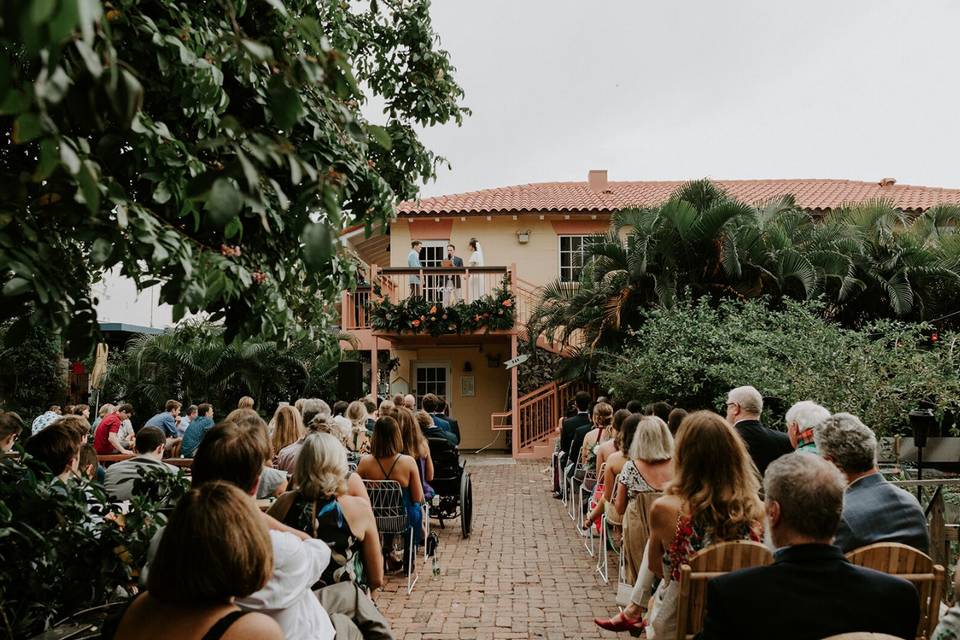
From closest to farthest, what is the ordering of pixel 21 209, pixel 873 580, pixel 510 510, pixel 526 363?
pixel 21 209 → pixel 873 580 → pixel 510 510 → pixel 526 363

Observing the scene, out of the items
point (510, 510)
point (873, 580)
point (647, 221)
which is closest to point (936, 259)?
point (647, 221)

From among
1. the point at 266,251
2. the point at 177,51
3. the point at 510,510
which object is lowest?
the point at 510,510

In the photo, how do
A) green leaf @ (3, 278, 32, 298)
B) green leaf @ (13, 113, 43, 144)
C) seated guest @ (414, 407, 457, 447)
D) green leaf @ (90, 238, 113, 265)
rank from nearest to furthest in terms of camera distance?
green leaf @ (13, 113, 43, 144) → green leaf @ (3, 278, 32, 298) → green leaf @ (90, 238, 113, 265) → seated guest @ (414, 407, 457, 447)

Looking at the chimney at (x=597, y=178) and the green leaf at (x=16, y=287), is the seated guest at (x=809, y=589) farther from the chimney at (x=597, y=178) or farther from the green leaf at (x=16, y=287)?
the chimney at (x=597, y=178)

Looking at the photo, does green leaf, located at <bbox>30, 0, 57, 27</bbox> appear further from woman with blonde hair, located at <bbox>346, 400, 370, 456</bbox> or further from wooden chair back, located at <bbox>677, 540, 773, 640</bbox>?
woman with blonde hair, located at <bbox>346, 400, 370, 456</bbox>

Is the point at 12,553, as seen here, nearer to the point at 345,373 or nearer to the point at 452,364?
the point at 345,373

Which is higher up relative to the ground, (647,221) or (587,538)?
(647,221)

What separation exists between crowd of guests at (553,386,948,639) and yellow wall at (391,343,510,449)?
597 inches

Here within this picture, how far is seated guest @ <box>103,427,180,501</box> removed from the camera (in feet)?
15.8

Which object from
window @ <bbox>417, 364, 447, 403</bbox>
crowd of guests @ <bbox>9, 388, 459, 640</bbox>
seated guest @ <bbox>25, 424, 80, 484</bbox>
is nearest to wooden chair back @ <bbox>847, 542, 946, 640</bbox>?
crowd of guests @ <bbox>9, 388, 459, 640</bbox>

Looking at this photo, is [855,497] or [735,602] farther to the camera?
[855,497]

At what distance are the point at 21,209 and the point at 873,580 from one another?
2.85 m

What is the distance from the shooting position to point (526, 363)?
20266 mm

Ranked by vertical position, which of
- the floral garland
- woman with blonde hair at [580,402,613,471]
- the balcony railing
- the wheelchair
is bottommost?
the wheelchair
